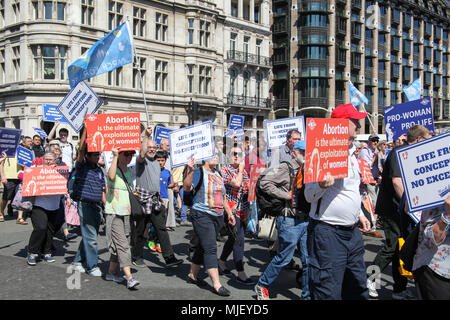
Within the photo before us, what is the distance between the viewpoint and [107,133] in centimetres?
612

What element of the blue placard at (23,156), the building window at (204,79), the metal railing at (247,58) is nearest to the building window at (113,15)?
the building window at (204,79)

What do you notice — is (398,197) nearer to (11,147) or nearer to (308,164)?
(308,164)

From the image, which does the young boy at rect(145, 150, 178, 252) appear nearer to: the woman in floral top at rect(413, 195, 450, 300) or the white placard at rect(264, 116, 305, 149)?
the white placard at rect(264, 116, 305, 149)

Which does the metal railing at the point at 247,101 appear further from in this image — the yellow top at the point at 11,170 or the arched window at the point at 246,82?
the yellow top at the point at 11,170

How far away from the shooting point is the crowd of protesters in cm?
382

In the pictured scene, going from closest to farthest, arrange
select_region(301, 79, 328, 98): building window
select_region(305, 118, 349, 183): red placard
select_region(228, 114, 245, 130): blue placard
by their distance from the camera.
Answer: select_region(305, 118, 349, 183): red placard, select_region(228, 114, 245, 130): blue placard, select_region(301, 79, 328, 98): building window

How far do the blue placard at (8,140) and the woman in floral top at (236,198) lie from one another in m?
4.72

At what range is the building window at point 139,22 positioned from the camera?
32.8m

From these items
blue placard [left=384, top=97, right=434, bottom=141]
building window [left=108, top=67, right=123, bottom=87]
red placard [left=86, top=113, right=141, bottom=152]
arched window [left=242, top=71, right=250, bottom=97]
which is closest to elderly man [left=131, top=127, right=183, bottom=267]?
red placard [left=86, top=113, right=141, bottom=152]

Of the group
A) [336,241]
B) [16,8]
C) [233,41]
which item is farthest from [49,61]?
[336,241]

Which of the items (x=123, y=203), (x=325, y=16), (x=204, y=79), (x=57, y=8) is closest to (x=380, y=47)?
(x=325, y=16)

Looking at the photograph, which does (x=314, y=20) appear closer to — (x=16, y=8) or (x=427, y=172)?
(x=16, y=8)

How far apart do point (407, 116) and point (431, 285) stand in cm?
597

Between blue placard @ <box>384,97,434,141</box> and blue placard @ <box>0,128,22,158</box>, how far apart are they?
23.7 ft
